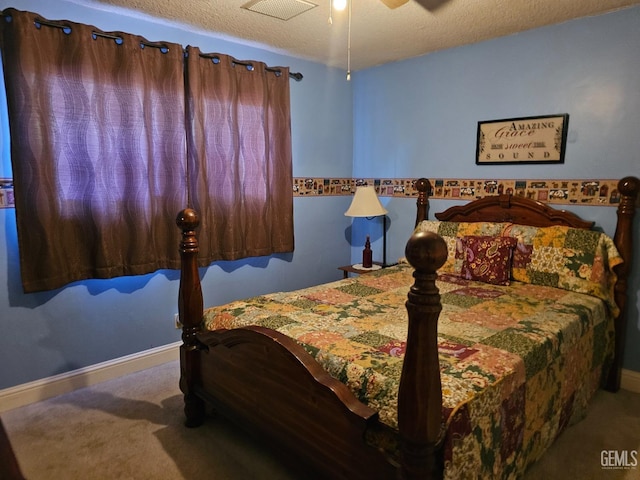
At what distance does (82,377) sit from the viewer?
8.43 feet

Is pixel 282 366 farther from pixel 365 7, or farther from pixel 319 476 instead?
pixel 365 7

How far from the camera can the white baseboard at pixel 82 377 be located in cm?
235

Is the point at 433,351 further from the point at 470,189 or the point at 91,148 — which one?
the point at 470,189

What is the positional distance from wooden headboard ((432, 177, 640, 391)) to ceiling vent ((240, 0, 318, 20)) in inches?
72.0

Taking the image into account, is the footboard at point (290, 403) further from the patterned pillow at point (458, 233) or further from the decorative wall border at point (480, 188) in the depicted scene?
the decorative wall border at point (480, 188)

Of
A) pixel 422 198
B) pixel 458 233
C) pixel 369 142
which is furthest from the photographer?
pixel 369 142

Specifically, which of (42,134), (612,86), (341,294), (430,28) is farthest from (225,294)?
(612,86)

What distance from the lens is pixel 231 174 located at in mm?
3045

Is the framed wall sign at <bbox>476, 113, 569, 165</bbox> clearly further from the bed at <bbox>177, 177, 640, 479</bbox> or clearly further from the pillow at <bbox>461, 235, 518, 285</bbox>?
the pillow at <bbox>461, 235, 518, 285</bbox>

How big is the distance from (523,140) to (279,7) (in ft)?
6.18

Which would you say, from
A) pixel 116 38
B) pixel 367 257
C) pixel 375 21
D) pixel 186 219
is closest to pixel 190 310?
pixel 186 219

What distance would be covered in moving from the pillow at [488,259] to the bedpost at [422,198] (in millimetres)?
680

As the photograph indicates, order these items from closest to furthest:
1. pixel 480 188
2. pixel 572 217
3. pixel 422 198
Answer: pixel 572 217, pixel 480 188, pixel 422 198

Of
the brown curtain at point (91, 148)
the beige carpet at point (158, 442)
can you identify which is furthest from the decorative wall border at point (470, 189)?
the beige carpet at point (158, 442)
